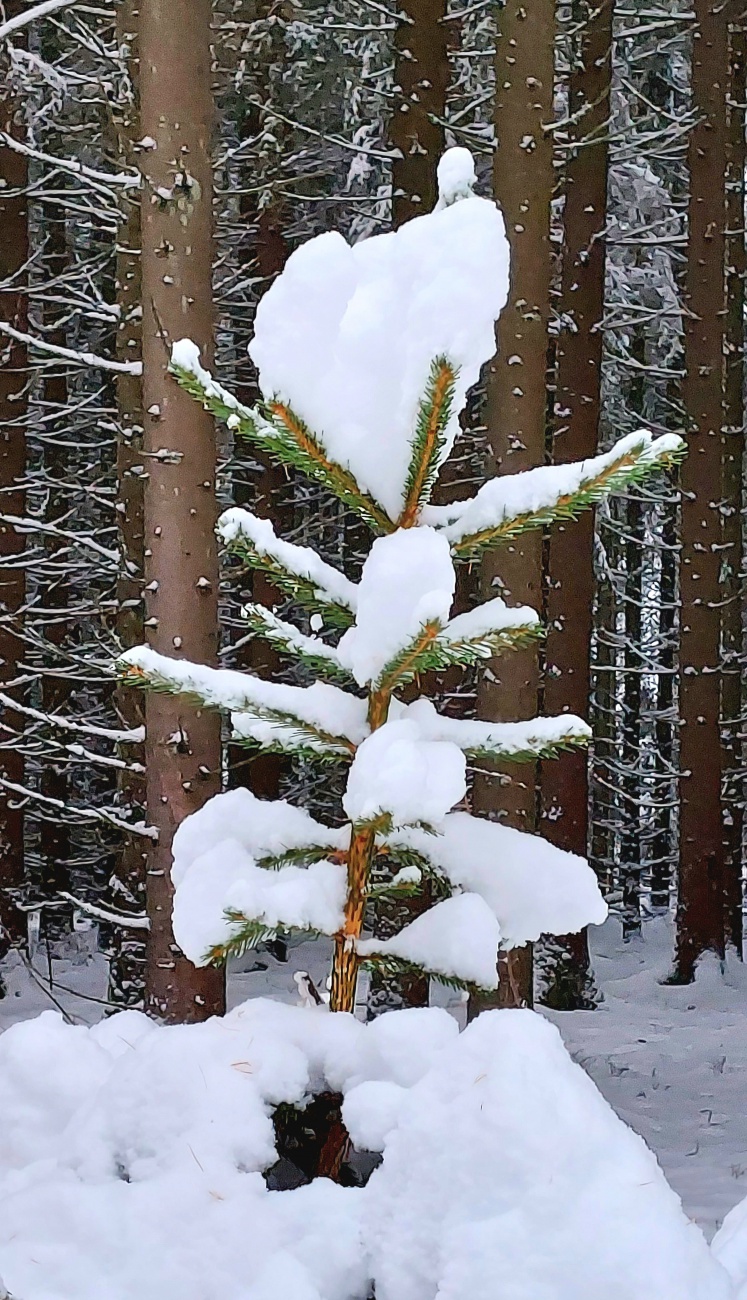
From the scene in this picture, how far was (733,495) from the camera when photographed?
11.2 m

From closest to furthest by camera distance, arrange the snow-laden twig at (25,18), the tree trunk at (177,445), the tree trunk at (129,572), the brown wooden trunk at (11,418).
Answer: the snow-laden twig at (25,18), the tree trunk at (177,445), the tree trunk at (129,572), the brown wooden trunk at (11,418)

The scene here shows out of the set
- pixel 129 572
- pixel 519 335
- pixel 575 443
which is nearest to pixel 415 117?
pixel 519 335

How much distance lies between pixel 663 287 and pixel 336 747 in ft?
38.3

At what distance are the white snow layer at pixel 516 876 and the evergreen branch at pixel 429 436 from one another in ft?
2.00

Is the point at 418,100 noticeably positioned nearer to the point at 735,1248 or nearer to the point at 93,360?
the point at 93,360

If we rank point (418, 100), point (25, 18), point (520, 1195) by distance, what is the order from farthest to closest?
1. point (418, 100)
2. point (25, 18)
3. point (520, 1195)

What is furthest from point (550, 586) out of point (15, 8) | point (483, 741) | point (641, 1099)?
point (483, 741)

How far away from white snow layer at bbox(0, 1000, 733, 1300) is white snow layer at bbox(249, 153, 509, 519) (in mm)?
1026

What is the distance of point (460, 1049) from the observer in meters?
1.73

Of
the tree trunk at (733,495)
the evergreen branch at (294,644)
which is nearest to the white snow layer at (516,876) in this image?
the evergreen branch at (294,644)

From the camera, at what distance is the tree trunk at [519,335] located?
6.42 meters

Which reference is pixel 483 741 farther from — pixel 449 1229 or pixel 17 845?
pixel 17 845

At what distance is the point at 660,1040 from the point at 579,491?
822cm

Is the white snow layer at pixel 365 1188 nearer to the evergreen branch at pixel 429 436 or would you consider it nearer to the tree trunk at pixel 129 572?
the evergreen branch at pixel 429 436
